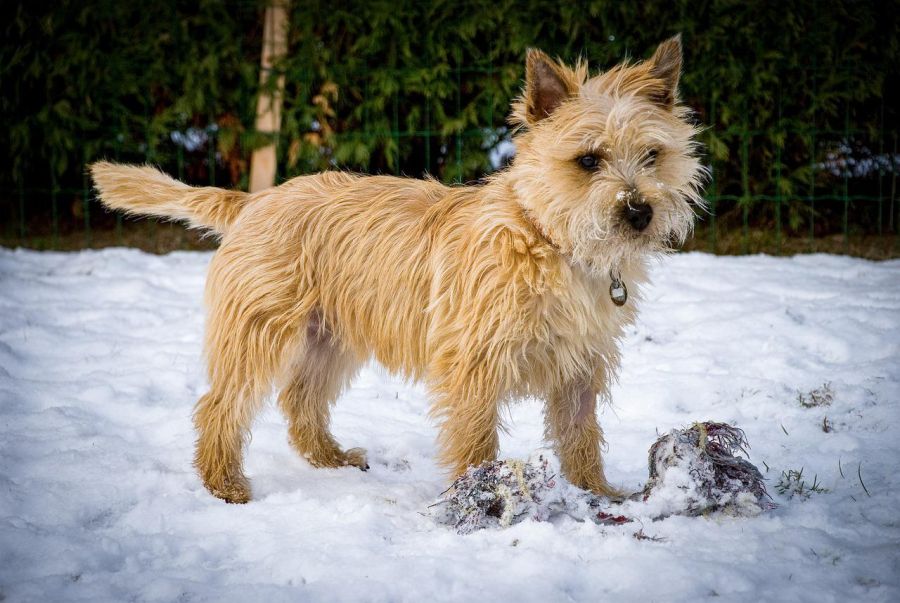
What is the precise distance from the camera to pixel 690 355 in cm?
454

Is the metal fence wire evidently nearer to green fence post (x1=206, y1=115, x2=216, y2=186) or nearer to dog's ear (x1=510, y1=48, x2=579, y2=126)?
green fence post (x1=206, y1=115, x2=216, y2=186)

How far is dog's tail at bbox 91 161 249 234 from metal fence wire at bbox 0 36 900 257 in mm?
3301

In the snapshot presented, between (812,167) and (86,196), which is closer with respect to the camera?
(812,167)

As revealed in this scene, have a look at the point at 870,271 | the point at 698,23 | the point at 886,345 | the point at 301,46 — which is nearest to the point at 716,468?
the point at 886,345

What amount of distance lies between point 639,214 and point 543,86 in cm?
59

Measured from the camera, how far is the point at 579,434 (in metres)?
3.23

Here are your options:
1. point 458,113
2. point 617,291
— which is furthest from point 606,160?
point 458,113

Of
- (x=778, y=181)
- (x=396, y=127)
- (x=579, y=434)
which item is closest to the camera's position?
(x=579, y=434)

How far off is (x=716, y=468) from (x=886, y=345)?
2.19m

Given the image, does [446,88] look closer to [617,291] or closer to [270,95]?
[270,95]

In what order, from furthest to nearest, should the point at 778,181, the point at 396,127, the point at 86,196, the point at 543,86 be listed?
1. the point at 86,196
2. the point at 396,127
3. the point at 778,181
4. the point at 543,86

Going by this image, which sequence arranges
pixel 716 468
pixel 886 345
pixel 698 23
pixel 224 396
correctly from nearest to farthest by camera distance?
pixel 716 468, pixel 224 396, pixel 886 345, pixel 698 23

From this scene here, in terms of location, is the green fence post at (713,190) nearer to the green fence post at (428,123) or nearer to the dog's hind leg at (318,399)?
the green fence post at (428,123)

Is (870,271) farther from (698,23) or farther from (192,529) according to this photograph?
(192,529)
